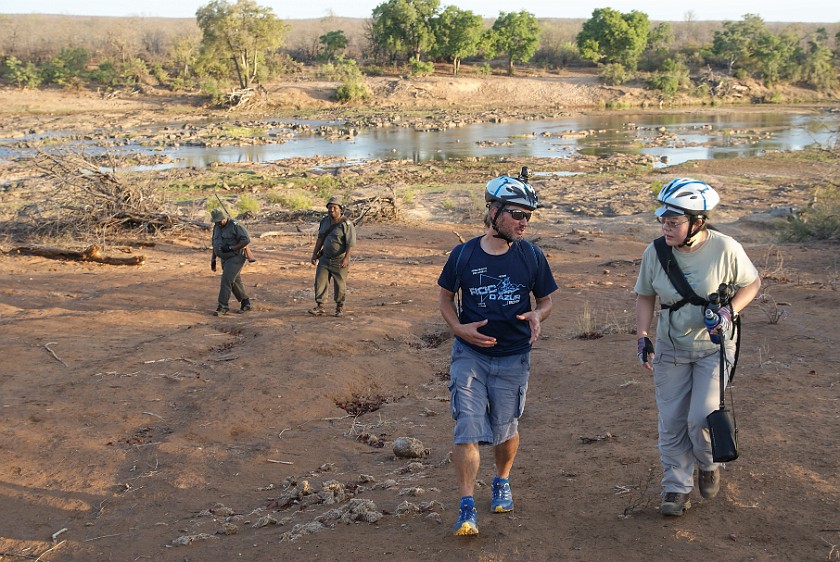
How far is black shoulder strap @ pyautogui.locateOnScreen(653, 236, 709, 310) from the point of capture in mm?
3934

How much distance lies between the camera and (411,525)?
4.14 meters

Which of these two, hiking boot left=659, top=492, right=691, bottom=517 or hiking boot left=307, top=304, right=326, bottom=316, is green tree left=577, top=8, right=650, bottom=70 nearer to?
hiking boot left=307, top=304, right=326, bottom=316

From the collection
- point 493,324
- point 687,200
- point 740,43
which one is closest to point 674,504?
point 493,324

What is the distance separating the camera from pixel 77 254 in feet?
42.6

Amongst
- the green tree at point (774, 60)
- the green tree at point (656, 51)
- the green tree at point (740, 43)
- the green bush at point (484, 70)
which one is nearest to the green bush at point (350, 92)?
the green bush at point (484, 70)

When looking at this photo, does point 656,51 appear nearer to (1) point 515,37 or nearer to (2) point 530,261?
(1) point 515,37

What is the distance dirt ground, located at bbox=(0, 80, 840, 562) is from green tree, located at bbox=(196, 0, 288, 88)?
4046 cm

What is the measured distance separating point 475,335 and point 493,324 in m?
0.13

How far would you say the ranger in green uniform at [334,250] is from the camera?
9195 millimetres

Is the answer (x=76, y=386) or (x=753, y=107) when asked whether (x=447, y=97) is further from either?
(x=76, y=386)

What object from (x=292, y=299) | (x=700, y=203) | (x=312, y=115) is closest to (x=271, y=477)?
(x=700, y=203)

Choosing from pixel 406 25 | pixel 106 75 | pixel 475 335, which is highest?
pixel 406 25

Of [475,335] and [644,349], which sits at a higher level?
[475,335]

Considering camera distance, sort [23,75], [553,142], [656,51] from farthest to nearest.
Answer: [656,51] → [23,75] → [553,142]
